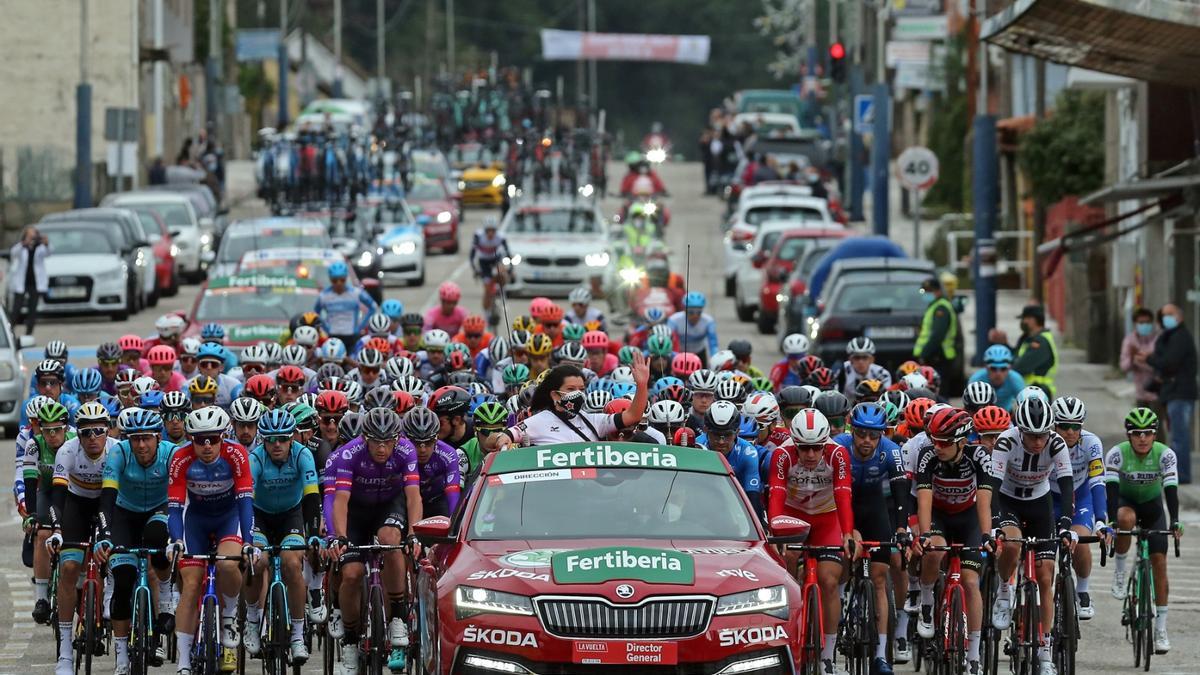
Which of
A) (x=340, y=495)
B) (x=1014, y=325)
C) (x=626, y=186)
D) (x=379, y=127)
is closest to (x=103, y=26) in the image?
(x=379, y=127)

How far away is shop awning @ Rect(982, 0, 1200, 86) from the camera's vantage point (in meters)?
24.5

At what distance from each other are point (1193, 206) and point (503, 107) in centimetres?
3151

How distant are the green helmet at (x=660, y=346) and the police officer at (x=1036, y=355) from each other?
15.9 ft

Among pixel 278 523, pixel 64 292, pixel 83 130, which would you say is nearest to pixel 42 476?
pixel 278 523

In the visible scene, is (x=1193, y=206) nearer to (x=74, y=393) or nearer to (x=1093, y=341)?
(x=1093, y=341)

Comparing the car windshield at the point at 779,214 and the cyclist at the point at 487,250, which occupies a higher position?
the car windshield at the point at 779,214

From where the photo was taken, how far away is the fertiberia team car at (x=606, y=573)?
1136cm

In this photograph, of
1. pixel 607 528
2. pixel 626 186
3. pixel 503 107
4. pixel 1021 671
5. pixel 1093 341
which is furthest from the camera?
pixel 503 107

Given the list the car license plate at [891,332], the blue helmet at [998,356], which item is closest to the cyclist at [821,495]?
the blue helmet at [998,356]

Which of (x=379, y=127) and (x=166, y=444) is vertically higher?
(x=379, y=127)

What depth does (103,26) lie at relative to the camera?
196 feet

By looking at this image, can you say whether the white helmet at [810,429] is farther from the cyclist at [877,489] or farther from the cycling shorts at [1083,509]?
the cycling shorts at [1083,509]

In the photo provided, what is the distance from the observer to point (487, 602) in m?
11.5

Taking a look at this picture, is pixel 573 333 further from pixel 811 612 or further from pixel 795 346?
pixel 811 612
